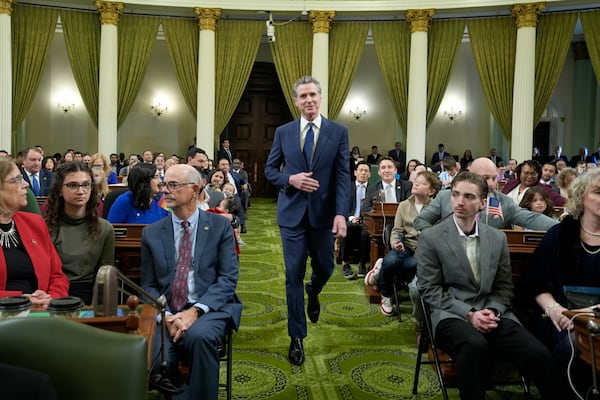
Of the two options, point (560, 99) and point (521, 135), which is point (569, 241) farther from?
point (560, 99)

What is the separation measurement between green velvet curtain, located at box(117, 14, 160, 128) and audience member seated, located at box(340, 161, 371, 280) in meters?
8.17

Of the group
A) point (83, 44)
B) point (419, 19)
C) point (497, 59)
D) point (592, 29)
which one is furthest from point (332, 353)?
point (592, 29)

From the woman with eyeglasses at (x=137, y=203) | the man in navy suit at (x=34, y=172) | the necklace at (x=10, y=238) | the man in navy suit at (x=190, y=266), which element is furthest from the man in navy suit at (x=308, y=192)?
the man in navy suit at (x=34, y=172)

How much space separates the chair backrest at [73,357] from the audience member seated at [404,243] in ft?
10.6

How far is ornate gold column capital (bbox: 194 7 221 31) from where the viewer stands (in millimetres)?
12828

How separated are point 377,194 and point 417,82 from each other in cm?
743

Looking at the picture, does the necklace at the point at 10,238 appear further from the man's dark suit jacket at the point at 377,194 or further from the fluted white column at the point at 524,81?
the fluted white column at the point at 524,81

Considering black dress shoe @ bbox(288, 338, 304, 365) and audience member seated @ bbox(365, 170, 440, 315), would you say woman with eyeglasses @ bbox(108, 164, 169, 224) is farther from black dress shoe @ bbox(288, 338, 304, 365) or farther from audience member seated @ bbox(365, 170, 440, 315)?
audience member seated @ bbox(365, 170, 440, 315)

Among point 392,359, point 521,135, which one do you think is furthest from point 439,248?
point 521,135

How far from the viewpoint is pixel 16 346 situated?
1348 millimetres

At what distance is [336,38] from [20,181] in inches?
452

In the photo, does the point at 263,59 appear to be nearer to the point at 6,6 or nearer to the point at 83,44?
the point at 83,44

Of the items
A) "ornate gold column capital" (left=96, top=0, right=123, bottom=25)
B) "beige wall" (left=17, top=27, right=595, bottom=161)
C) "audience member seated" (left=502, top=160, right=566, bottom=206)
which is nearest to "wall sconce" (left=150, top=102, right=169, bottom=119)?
"beige wall" (left=17, top=27, right=595, bottom=161)

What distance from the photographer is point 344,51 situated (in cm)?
1333
